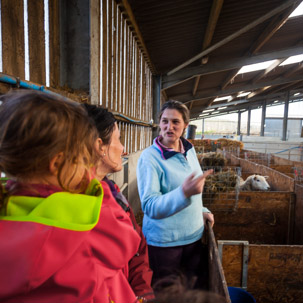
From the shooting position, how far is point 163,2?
A: 13.0 ft

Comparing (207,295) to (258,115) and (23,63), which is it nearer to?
(23,63)

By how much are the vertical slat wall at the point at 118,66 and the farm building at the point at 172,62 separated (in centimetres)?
2

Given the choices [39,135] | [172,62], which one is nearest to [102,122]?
[39,135]

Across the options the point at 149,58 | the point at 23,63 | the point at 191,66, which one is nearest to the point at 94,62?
the point at 23,63

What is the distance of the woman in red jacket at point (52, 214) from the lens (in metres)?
0.54

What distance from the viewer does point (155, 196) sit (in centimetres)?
153

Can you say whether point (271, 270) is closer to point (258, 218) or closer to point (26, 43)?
point (258, 218)

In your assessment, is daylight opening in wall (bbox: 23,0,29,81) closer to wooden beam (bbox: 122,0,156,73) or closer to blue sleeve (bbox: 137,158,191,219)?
blue sleeve (bbox: 137,158,191,219)

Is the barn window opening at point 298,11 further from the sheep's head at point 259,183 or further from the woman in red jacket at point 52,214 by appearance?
the woman in red jacket at point 52,214

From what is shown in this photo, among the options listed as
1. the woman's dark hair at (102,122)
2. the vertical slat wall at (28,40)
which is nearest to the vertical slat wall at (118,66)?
the vertical slat wall at (28,40)

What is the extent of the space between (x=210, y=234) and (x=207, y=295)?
42 centimetres

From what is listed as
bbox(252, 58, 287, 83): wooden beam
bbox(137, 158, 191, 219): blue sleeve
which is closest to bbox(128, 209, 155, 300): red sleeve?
bbox(137, 158, 191, 219): blue sleeve

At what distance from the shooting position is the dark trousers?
5.50 ft

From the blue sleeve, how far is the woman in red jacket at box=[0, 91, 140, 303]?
64 cm
